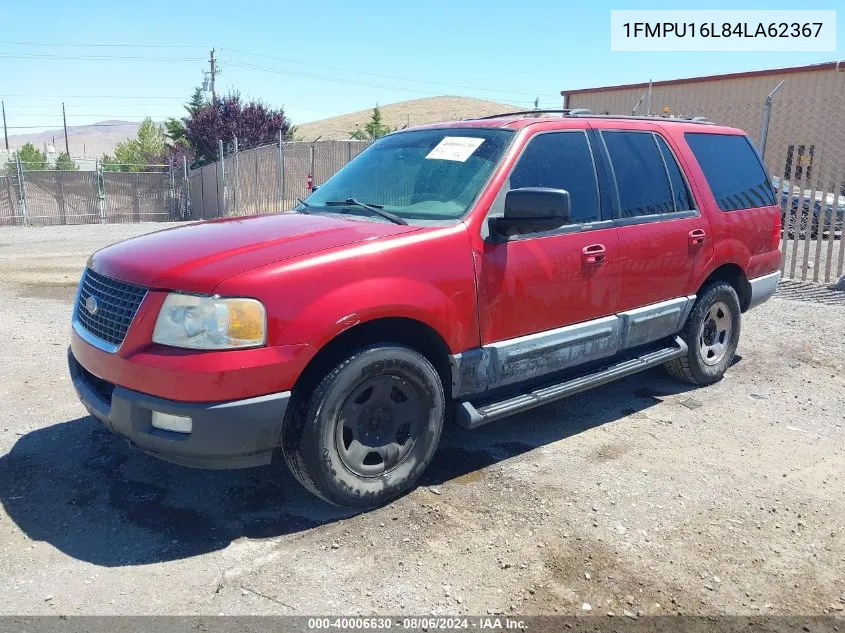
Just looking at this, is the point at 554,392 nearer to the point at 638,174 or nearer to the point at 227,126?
the point at 638,174

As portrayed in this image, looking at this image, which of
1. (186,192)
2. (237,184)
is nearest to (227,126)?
(186,192)

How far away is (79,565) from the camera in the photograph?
3.00 meters

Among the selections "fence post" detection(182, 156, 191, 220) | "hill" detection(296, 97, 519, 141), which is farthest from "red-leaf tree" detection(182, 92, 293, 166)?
"hill" detection(296, 97, 519, 141)

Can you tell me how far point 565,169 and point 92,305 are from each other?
2818 mm

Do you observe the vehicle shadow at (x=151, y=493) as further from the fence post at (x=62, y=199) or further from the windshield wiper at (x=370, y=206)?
the fence post at (x=62, y=199)

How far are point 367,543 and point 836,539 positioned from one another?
7.37 feet

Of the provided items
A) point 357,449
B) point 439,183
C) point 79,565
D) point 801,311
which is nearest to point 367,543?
point 357,449

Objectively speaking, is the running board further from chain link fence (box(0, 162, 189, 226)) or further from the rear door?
chain link fence (box(0, 162, 189, 226))

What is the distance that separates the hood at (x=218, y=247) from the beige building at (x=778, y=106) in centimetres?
250

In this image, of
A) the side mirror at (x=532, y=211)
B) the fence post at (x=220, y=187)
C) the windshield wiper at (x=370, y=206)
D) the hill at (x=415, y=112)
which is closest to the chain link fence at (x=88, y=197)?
the fence post at (x=220, y=187)

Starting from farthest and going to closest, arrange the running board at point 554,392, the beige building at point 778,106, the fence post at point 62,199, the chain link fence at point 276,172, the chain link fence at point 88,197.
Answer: the fence post at point 62,199 < the chain link fence at point 88,197 < the chain link fence at point 276,172 < the beige building at point 778,106 < the running board at point 554,392

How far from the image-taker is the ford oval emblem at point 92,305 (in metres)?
3.42

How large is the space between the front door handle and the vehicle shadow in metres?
1.17

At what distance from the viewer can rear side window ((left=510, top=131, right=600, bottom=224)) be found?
403 centimetres
